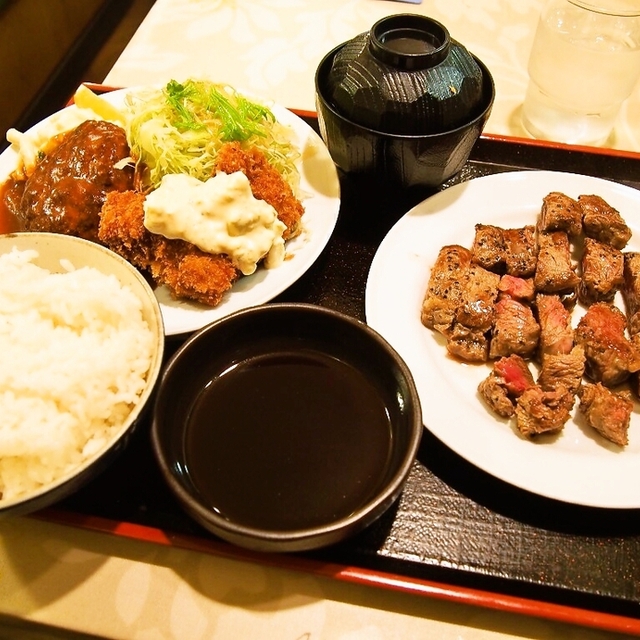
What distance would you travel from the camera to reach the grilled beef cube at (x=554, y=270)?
1918mm

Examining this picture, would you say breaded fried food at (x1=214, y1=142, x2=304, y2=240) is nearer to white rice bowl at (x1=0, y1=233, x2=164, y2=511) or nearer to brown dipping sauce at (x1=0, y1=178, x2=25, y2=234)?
white rice bowl at (x1=0, y1=233, x2=164, y2=511)

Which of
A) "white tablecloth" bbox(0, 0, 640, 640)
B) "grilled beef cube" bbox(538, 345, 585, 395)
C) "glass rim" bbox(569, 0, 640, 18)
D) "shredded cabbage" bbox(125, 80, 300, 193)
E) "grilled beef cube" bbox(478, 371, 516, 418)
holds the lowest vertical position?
"white tablecloth" bbox(0, 0, 640, 640)

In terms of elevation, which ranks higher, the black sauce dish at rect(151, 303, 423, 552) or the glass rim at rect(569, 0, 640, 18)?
the glass rim at rect(569, 0, 640, 18)

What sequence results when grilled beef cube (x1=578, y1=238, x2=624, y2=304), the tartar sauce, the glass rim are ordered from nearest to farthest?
the tartar sauce, grilled beef cube (x1=578, y1=238, x2=624, y2=304), the glass rim

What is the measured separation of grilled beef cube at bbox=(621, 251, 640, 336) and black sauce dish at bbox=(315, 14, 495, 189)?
666 millimetres

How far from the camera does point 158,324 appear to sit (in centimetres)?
150

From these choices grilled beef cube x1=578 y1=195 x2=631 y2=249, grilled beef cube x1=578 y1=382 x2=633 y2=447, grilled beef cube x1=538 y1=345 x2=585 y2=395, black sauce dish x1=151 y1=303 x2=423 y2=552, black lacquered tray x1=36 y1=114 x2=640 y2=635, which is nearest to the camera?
black sauce dish x1=151 y1=303 x2=423 y2=552

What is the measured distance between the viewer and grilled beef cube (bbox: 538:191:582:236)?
2.03m

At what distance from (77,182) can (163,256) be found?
42 centimetres

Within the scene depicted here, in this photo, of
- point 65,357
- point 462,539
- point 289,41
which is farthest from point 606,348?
point 289,41

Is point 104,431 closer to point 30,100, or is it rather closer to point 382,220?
point 382,220

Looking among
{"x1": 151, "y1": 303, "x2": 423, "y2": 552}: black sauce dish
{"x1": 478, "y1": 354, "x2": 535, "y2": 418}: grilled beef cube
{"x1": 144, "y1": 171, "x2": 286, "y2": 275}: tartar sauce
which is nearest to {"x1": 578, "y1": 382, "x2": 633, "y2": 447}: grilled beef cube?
{"x1": 478, "y1": 354, "x2": 535, "y2": 418}: grilled beef cube

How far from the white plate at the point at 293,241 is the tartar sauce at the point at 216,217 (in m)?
0.08

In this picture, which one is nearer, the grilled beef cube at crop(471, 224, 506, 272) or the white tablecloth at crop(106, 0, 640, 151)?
the grilled beef cube at crop(471, 224, 506, 272)
